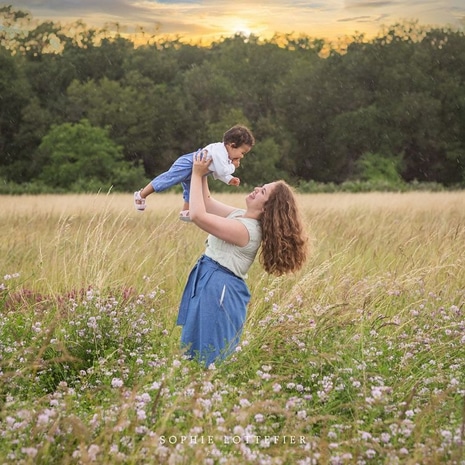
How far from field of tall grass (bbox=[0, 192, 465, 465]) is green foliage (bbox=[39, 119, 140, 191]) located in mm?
31680

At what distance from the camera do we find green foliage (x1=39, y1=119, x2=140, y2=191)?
39.0 m

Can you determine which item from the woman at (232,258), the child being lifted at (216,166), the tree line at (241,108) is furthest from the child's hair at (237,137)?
the tree line at (241,108)

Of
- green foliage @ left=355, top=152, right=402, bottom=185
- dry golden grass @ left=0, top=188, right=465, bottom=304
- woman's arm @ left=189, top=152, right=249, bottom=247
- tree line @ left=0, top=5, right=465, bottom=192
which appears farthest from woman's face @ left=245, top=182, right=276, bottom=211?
green foliage @ left=355, top=152, right=402, bottom=185

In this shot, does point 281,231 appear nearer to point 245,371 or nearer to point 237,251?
point 237,251

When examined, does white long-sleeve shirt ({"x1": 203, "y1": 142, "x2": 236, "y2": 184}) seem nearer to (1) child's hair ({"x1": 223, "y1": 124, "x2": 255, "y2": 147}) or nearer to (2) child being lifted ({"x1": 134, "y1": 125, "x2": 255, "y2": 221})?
(2) child being lifted ({"x1": 134, "y1": 125, "x2": 255, "y2": 221})

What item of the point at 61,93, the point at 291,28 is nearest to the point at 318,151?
the point at 291,28

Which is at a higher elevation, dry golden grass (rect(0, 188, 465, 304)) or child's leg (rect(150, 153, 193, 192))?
child's leg (rect(150, 153, 193, 192))

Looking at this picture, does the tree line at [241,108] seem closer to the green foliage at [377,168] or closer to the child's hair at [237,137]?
the green foliage at [377,168]

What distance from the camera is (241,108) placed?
4362cm

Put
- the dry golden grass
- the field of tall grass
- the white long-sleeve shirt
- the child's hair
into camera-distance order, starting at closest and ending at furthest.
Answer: the field of tall grass → the white long-sleeve shirt → the child's hair → the dry golden grass

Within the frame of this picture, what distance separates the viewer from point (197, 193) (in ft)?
14.3

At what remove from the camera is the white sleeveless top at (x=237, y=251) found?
444 cm

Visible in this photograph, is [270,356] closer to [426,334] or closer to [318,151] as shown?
[426,334]

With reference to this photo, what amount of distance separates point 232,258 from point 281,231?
1.04 ft
